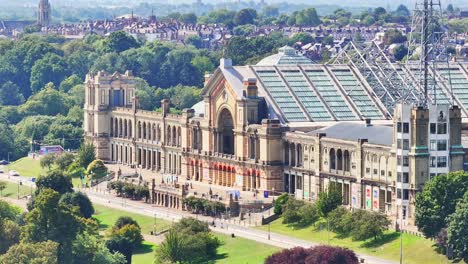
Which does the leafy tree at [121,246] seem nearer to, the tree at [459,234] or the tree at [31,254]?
the tree at [31,254]

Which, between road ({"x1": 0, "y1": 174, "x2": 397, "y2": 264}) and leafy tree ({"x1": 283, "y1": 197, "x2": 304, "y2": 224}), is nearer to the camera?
road ({"x1": 0, "y1": 174, "x2": 397, "y2": 264})

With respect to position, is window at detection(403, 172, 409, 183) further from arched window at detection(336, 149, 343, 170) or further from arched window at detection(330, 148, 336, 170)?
arched window at detection(330, 148, 336, 170)

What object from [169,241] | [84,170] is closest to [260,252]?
[169,241]

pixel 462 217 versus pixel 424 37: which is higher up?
pixel 424 37

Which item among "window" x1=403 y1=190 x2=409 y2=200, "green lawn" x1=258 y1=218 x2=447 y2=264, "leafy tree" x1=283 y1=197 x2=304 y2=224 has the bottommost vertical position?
"green lawn" x1=258 y1=218 x2=447 y2=264

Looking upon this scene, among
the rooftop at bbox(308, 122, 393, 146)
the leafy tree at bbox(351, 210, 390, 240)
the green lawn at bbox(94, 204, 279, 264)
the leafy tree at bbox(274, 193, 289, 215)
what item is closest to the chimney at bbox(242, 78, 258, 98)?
the rooftop at bbox(308, 122, 393, 146)

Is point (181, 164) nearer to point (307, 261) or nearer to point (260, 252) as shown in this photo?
point (260, 252)

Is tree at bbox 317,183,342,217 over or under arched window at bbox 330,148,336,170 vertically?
under
